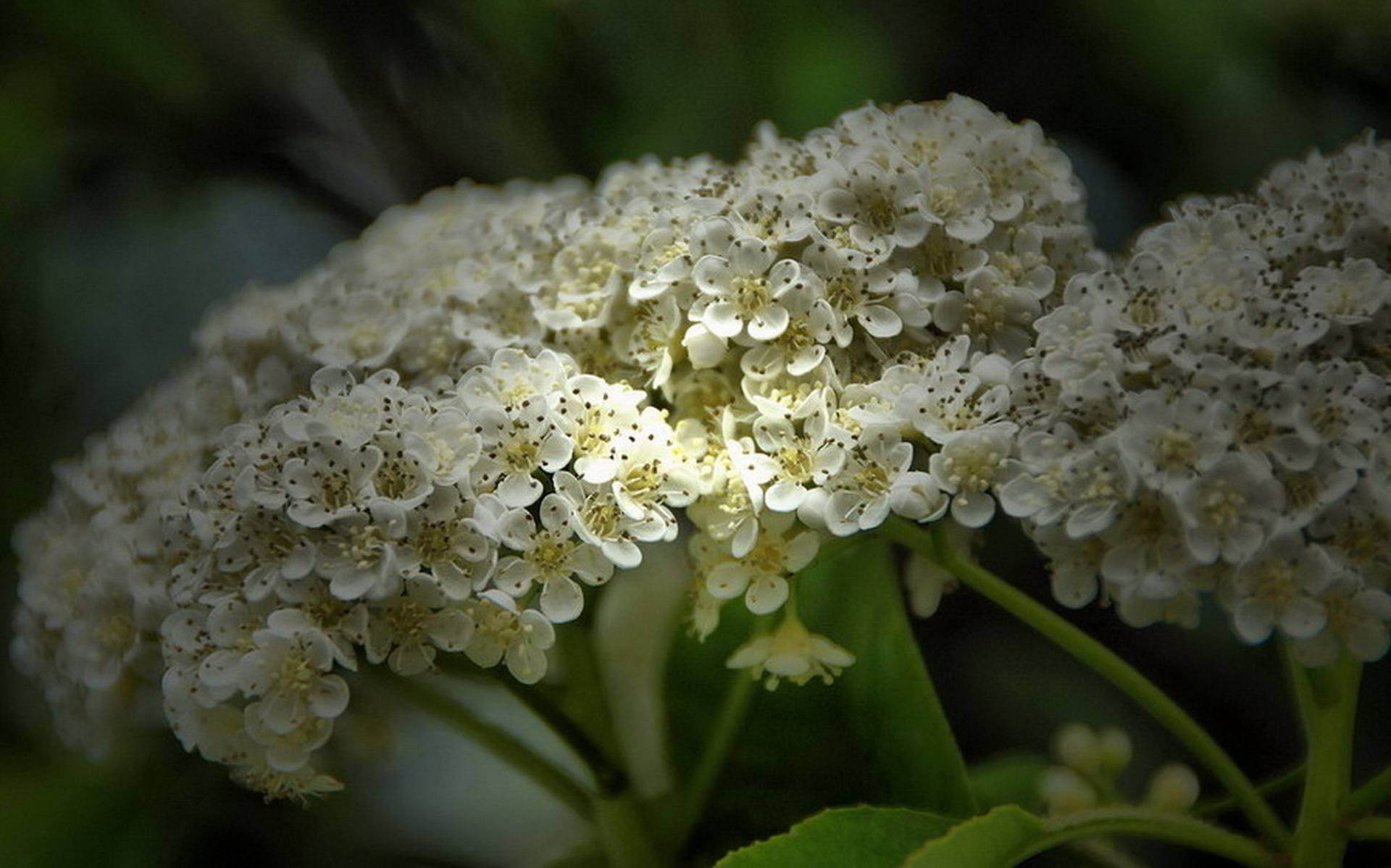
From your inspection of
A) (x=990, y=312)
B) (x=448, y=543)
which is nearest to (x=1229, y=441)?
(x=990, y=312)

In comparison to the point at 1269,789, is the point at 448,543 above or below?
below

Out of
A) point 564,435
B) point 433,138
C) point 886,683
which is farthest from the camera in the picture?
point 433,138

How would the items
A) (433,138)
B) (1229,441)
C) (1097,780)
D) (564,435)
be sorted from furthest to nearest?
(433,138)
(1097,780)
(564,435)
(1229,441)

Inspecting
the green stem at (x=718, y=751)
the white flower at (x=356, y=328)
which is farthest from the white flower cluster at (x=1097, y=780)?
the white flower at (x=356, y=328)

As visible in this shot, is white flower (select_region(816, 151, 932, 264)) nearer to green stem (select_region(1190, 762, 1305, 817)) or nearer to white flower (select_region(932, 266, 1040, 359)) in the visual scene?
white flower (select_region(932, 266, 1040, 359))

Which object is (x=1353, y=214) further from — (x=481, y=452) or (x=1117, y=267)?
(x=481, y=452)

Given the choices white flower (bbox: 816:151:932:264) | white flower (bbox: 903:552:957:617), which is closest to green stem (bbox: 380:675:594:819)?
white flower (bbox: 903:552:957:617)

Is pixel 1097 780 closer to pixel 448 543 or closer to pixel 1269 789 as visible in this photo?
pixel 1269 789
